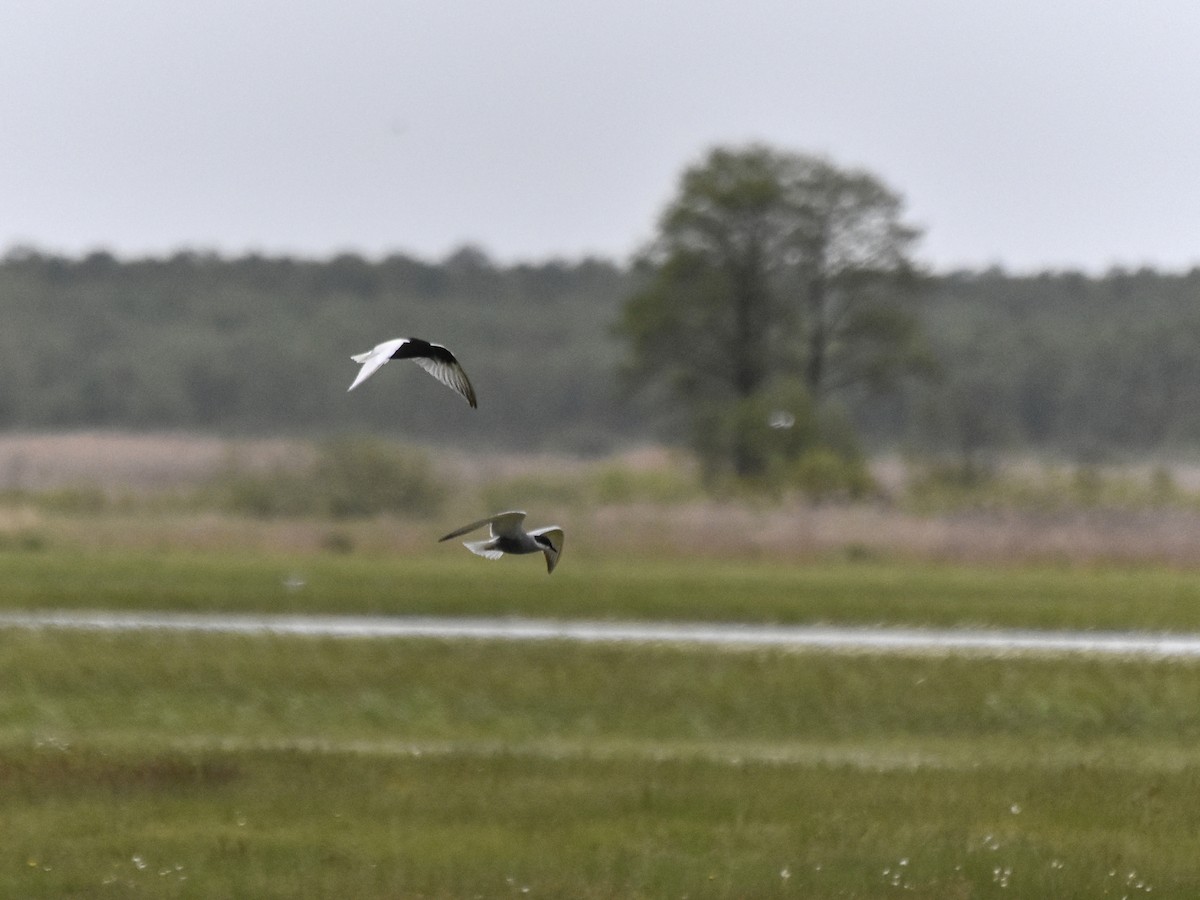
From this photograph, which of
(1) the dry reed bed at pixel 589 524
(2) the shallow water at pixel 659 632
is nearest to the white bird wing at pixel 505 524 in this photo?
(2) the shallow water at pixel 659 632

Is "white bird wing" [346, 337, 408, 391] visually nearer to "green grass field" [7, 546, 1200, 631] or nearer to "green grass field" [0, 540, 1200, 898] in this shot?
"green grass field" [0, 540, 1200, 898]

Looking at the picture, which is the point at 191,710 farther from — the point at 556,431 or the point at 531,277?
the point at 531,277

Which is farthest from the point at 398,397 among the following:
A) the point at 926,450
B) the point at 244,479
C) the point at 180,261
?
the point at 180,261

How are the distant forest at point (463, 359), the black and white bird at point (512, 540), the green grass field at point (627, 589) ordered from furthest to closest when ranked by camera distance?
the distant forest at point (463, 359)
the green grass field at point (627, 589)
the black and white bird at point (512, 540)

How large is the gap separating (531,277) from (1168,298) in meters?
24.3

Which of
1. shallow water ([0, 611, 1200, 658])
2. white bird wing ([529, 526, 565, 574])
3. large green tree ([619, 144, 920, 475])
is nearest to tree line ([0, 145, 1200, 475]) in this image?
large green tree ([619, 144, 920, 475])

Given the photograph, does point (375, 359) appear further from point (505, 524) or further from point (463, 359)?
point (463, 359)

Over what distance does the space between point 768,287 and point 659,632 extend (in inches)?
1497

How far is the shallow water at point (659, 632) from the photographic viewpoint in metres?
24.0

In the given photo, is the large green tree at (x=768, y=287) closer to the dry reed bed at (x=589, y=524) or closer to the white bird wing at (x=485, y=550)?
the dry reed bed at (x=589, y=524)

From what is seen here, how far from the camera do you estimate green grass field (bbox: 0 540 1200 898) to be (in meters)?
11.4

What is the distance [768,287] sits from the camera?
207 ft

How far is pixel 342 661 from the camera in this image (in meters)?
22.2

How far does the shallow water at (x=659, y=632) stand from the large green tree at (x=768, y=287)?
34435 millimetres
